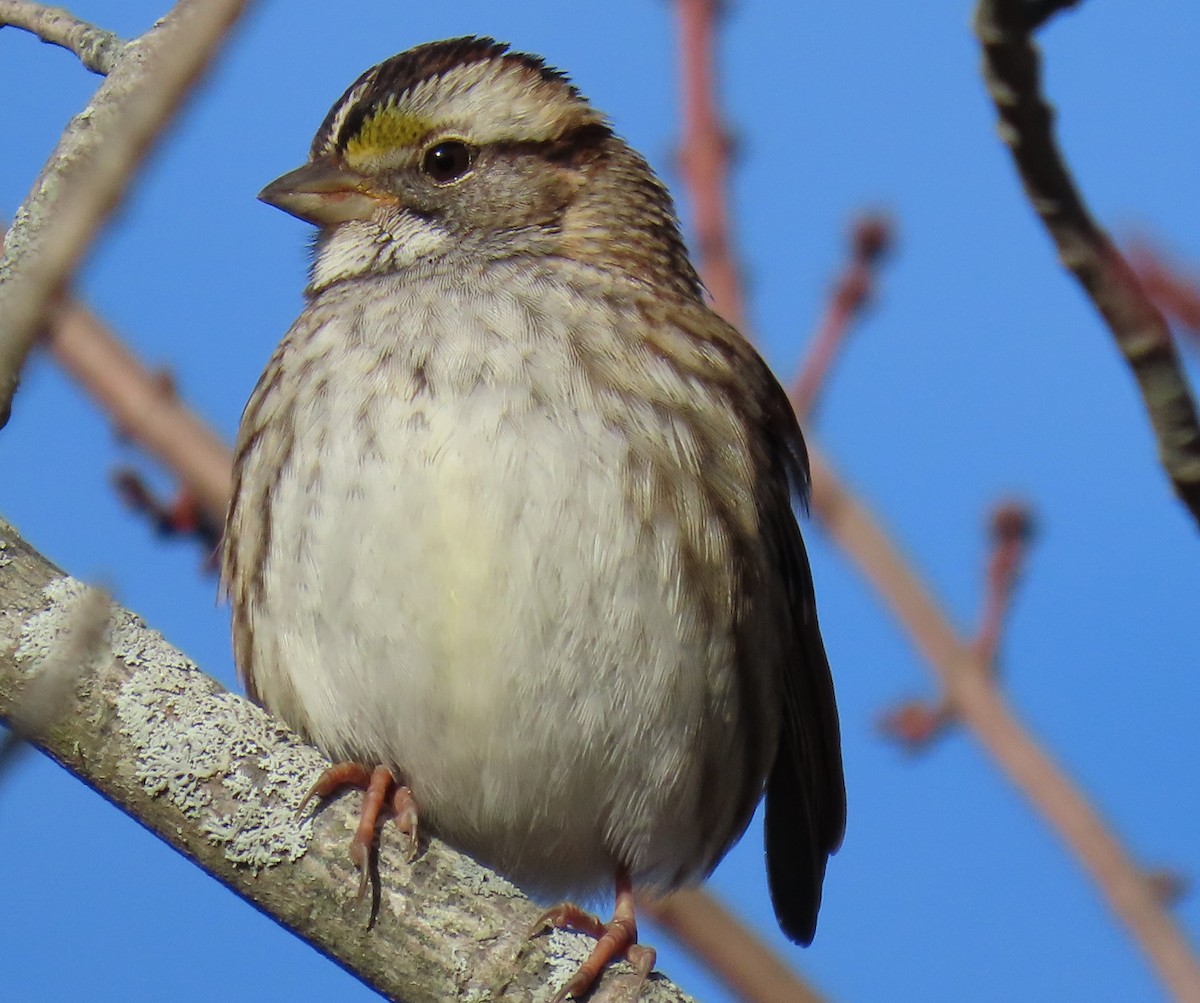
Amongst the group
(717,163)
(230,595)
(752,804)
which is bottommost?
(230,595)

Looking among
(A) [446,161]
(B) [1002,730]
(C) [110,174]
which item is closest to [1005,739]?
(B) [1002,730]

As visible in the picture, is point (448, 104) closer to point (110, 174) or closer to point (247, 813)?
point (247, 813)

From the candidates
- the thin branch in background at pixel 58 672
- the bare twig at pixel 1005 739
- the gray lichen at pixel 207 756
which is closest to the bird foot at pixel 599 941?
the gray lichen at pixel 207 756

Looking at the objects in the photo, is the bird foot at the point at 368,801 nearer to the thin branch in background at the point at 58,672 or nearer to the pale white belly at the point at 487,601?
the pale white belly at the point at 487,601

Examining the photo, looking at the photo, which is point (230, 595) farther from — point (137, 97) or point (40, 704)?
point (137, 97)

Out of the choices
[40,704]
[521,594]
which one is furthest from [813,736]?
[40,704]

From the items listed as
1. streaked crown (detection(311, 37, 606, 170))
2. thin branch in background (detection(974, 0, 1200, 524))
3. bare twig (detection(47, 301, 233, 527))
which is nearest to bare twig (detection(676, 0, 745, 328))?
streaked crown (detection(311, 37, 606, 170))
